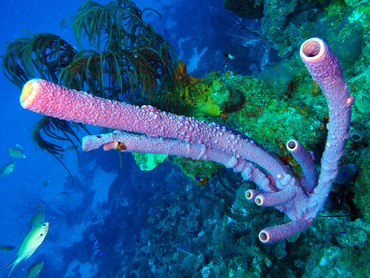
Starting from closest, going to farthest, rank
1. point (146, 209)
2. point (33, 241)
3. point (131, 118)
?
point (131, 118) → point (33, 241) → point (146, 209)

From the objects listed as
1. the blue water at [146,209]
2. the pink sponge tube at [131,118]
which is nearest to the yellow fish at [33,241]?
the blue water at [146,209]

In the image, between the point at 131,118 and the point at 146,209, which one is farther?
the point at 146,209

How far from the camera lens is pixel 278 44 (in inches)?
265

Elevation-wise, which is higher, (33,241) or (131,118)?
(131,118)

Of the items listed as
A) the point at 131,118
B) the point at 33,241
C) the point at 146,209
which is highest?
the point at 131,118

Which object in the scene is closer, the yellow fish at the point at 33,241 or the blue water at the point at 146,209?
the yellow fish at the point at 33,241

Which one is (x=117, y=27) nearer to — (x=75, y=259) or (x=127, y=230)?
(x=127, y=230)

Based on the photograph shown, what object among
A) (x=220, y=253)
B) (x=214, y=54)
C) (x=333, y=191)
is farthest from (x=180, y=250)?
(x=214, y=54)

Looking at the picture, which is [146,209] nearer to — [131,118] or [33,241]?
[33,241]

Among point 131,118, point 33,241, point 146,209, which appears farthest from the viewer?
point 146,209

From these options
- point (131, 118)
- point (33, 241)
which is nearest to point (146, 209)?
point (33, 241)

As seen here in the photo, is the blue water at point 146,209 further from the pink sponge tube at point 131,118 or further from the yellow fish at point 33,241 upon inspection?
the yellow fish at point 33,241

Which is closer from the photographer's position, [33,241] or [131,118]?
[131,118]

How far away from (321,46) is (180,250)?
6971mm
